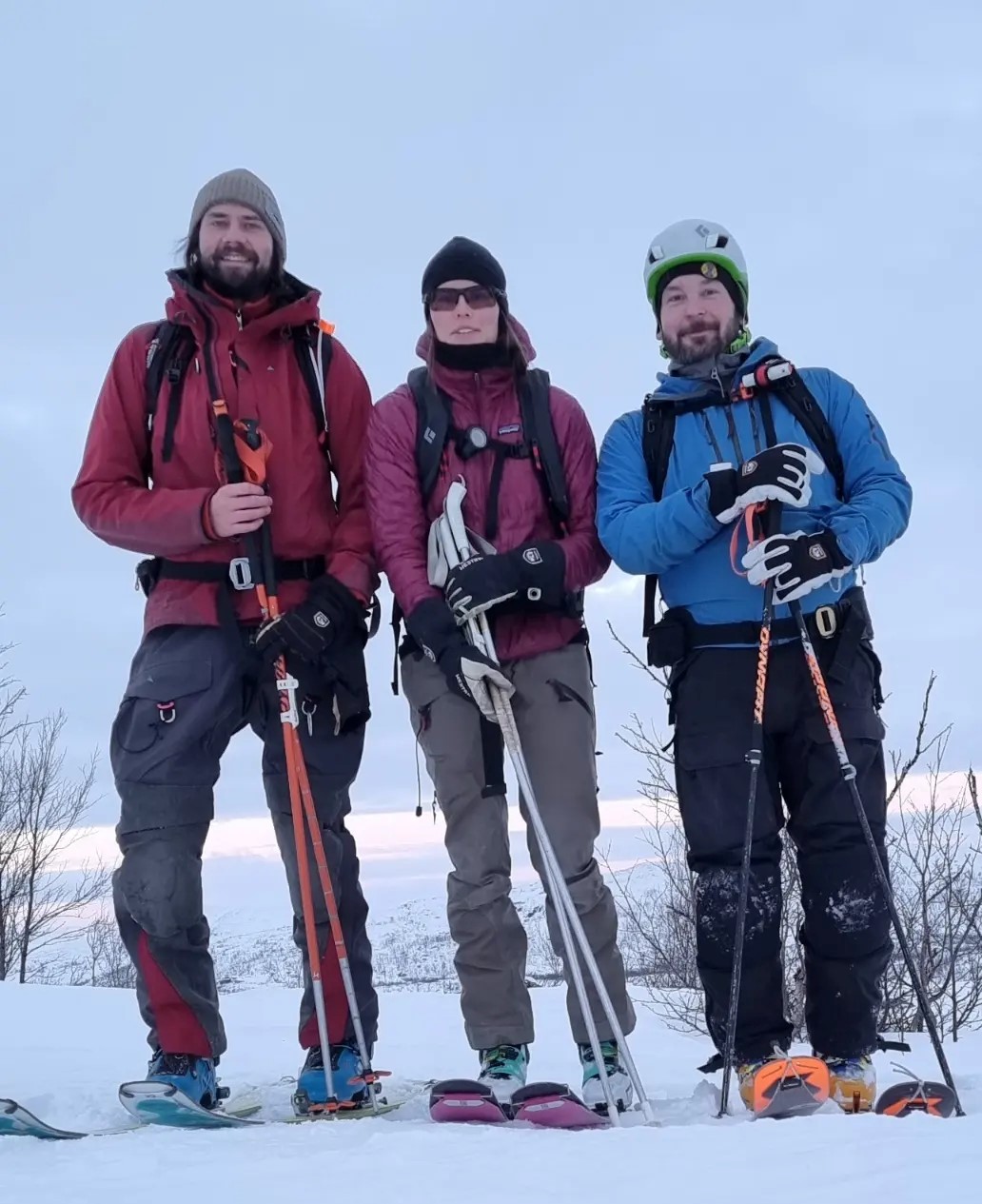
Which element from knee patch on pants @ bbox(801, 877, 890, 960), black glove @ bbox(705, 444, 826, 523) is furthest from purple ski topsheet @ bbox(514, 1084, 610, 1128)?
black glove @ bbox(705, 444, 826, 523)

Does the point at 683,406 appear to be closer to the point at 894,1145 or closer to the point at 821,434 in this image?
the point at 821,434

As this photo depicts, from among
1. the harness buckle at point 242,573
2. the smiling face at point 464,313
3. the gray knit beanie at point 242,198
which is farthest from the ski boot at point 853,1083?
the gray knit beanie at point 242,198

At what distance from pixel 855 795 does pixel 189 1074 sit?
2.20 metres

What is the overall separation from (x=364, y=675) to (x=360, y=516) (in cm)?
58

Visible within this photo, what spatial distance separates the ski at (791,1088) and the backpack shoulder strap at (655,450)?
55.3 inches

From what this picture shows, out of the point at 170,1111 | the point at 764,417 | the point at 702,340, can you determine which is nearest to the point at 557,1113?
the point at 170,1111

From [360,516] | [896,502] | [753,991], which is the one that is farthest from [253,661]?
[896,502]

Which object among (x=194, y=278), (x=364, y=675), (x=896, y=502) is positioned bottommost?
(x=364, y=675)

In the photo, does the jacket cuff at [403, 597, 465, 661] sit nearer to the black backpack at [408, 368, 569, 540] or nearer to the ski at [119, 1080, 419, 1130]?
the black backpack at [408, 368, 569, 540]

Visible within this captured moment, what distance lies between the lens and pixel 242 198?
4.07 metres

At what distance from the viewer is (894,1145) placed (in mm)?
2107

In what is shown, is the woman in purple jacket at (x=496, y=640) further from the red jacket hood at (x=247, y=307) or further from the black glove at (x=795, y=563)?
the black glove at (x=795, y=563)

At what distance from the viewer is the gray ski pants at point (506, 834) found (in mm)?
3473

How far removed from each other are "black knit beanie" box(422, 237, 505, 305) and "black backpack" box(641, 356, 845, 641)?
760 mm
